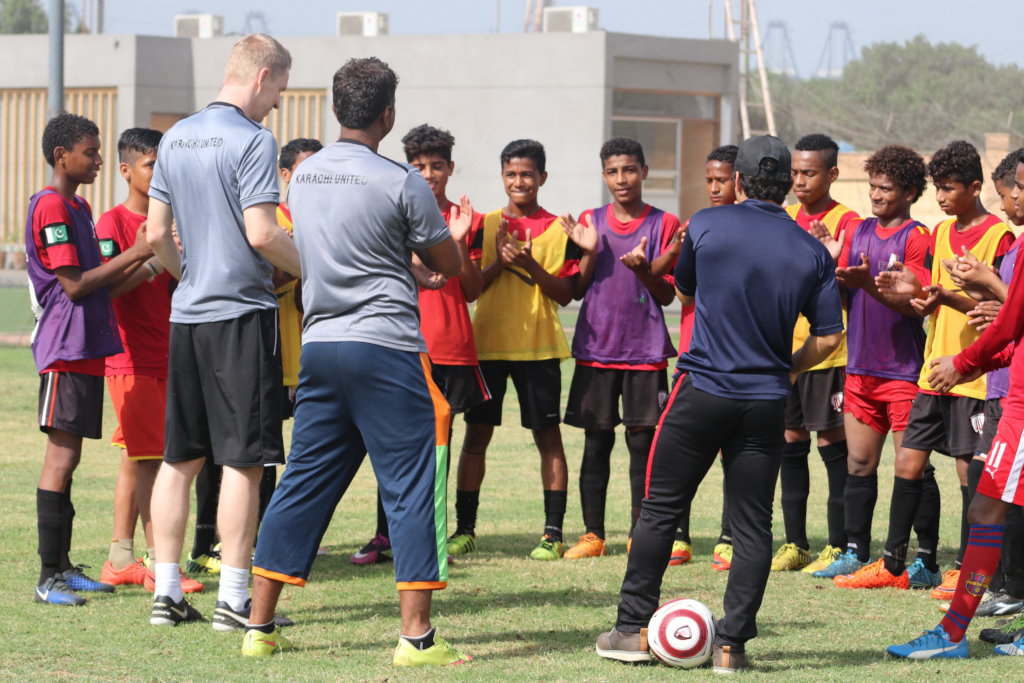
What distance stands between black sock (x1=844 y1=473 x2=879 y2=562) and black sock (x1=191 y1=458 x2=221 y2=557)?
11.4 feet

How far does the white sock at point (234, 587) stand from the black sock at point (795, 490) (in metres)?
3.27

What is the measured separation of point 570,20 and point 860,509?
29646mm

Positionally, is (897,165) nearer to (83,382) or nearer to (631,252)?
(631,252)

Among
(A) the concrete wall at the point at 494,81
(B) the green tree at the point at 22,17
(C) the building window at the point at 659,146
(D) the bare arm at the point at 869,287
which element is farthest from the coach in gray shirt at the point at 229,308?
(B) the green tree at the point at 22,17

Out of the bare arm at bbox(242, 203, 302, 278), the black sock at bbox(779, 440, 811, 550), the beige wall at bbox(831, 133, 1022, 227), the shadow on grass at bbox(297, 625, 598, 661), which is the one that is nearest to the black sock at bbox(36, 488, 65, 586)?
the shadow on grass at bbox(297, 625, 598, 661)

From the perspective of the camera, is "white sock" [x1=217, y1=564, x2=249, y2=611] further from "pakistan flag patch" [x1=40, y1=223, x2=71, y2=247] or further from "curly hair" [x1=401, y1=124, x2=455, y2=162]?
"curly hair" [x1=401, y1=124, x2=455, y2=162]

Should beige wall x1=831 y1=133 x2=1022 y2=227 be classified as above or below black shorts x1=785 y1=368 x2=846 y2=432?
above

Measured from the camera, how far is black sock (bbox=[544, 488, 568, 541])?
799cm

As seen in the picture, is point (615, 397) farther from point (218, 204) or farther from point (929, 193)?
point (929, 193)

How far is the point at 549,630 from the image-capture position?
6160 mm

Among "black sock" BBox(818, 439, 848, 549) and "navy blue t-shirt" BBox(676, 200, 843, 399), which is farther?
"black sock" BBox(818, 439, 848, 549)

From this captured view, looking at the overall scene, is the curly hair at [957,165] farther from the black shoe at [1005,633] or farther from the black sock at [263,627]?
the black sock at [263,627]

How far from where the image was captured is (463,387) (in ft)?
25.6

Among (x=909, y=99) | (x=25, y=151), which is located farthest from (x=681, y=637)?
(x=909, y=99)
